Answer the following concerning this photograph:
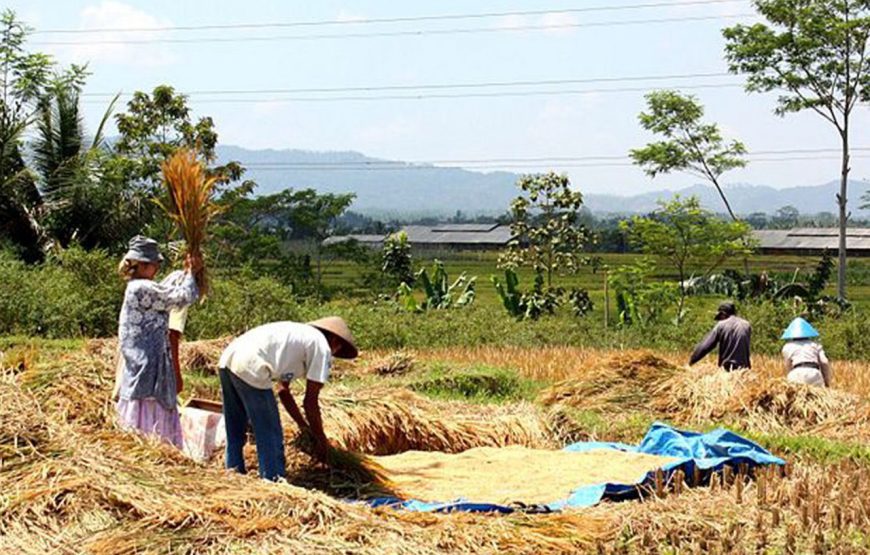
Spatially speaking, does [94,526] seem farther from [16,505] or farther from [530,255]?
[530,255]

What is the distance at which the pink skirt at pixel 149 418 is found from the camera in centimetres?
634

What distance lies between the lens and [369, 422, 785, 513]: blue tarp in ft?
19.6

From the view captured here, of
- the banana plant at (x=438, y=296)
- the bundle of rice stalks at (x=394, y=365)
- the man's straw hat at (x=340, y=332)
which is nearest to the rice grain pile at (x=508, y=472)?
the man's straw hat at (x=340, y=332)

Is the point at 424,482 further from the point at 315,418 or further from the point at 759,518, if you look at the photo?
the point at 759,518

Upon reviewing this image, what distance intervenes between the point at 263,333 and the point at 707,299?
70.5ft

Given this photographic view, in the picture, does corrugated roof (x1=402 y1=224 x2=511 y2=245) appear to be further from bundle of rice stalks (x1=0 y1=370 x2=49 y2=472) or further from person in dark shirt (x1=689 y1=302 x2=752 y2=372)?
bundle of rice stalks (x1=0 y1=370 x2=49 y2=472)

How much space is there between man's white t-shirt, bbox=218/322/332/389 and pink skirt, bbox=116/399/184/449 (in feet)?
2.40

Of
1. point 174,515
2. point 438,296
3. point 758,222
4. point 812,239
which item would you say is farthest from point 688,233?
point 758,222

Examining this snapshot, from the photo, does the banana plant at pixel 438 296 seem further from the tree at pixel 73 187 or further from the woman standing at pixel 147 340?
the woman standing at pixel 147 340

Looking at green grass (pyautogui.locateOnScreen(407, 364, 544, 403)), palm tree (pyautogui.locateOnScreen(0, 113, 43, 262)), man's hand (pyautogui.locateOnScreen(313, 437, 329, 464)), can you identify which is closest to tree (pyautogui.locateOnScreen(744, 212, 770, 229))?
palm tree (pyautogui.locateOnScreen(0, 113, 43, 262))

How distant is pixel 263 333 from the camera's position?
595cm

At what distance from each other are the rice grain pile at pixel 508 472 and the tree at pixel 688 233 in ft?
54.8

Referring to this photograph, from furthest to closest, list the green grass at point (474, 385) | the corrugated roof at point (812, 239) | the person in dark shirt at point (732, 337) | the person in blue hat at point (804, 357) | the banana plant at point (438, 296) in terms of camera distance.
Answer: the corrugated roof at point (812, 239) → the banana plant at point (438, 296) → the green grass at point (474, 385) → the person in dark shirt at point (732, 337) → the person in blue hat at point (804, 357)

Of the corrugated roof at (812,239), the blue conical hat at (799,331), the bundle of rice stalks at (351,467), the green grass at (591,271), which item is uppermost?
the blue conical hat at (799,331)
